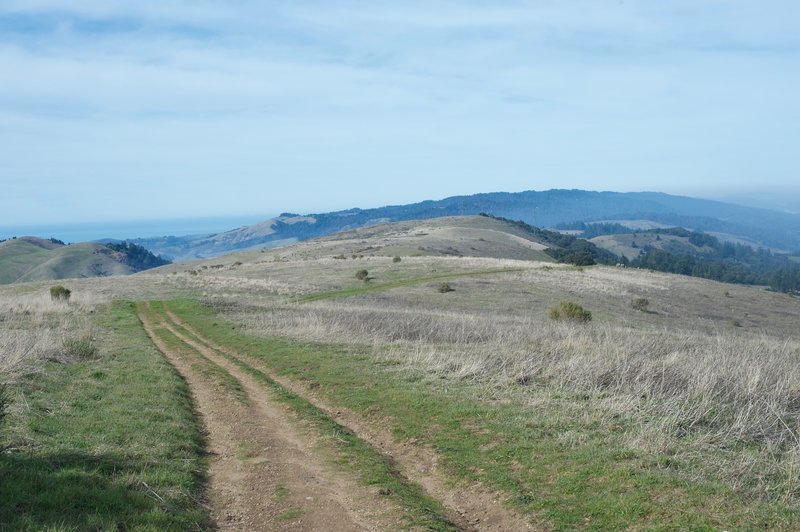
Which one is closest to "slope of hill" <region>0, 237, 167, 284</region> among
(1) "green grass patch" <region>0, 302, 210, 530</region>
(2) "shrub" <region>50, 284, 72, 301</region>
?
(2) "shrub" <region>50, 284, 72, 301</region>

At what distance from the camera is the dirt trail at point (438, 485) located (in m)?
7.54

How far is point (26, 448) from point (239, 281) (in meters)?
48.5

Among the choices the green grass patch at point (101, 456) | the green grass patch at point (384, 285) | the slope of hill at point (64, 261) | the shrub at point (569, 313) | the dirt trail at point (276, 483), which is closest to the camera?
the green grass patch at point (101, 456)

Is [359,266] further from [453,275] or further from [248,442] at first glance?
[248,442]

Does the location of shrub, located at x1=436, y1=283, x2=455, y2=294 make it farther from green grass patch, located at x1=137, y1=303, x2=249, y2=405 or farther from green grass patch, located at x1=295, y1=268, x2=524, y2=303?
green grass patch, located at x1=137, y1=303, x2=249, y2=405

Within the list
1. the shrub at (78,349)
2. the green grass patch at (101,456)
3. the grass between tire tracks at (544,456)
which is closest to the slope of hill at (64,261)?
the shrub at (78,349)

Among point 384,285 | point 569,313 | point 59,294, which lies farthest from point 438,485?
point 384,285

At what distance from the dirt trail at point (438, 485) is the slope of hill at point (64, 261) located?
159 metres

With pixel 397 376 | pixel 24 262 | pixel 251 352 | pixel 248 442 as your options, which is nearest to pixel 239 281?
pixel 251 352

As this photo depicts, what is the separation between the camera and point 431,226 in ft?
581

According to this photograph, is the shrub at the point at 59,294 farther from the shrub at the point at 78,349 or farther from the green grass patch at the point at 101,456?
the green grass patch at the point at 101,456

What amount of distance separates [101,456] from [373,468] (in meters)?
3.74

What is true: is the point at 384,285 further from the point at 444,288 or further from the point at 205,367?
the point at 205,367

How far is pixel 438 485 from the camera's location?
28.9ft
